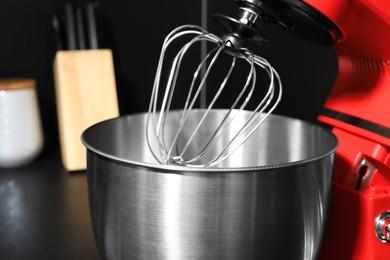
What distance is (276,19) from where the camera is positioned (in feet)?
1.41

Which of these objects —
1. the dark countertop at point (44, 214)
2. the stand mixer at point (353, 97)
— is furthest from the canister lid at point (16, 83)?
the stand mixer at point (353, 97)

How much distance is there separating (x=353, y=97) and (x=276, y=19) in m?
0.14

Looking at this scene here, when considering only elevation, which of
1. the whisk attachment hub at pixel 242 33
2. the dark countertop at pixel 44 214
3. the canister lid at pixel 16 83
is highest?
the whisk attachment hub at pixel 242 33

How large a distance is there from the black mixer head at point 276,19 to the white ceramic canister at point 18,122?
1.29 ft

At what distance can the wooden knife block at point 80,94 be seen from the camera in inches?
29.6

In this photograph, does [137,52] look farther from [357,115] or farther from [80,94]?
[357,115]

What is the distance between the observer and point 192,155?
0.61 meters

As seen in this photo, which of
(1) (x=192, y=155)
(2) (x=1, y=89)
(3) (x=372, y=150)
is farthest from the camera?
(2) (x=1, y=89)

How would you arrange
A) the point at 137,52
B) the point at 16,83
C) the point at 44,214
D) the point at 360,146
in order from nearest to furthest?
the point at 360,146, the point at 44,214, the point at 16,83, the point at 137,52

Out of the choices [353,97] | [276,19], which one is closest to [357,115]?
[353,97]

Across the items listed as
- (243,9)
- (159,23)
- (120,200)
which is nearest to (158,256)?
(120,200)

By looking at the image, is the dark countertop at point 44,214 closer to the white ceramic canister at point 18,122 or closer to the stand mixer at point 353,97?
the white ceramic canister at point 18,122

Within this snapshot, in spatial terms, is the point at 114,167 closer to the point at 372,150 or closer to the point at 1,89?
the point at 372,150

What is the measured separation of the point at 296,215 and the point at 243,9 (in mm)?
166
